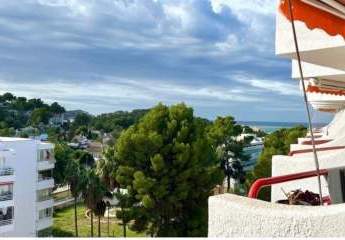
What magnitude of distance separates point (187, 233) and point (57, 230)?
17.5 metres

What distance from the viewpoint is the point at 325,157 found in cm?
656

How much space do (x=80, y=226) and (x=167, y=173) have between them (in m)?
18.3

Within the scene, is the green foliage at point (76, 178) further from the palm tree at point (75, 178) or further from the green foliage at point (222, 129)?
the green foliage at point (222, 129)

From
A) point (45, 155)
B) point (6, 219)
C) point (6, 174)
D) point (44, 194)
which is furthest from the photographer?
point (45, 155)

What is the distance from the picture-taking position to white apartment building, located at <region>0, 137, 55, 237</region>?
3145 cm

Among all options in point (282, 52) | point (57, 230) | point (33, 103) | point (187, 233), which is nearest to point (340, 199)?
point (282, 52)

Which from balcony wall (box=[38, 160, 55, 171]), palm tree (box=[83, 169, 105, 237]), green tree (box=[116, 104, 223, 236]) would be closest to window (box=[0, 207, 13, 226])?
palm tree (box=[83, 169, 105, 237])

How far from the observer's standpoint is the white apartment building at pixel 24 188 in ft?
103

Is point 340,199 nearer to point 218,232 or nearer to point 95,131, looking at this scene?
point 218,232

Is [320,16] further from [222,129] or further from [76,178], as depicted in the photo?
[222,129]

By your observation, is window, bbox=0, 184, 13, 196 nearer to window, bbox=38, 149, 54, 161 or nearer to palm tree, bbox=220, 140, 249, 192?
window, bbox=38, 149, 54, 161

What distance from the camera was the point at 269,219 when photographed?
9.90ft

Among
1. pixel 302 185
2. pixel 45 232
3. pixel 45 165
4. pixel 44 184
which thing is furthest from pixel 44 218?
pixel 302 185

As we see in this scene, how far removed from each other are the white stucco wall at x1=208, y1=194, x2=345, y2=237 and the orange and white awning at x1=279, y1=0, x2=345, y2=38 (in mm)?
1587
